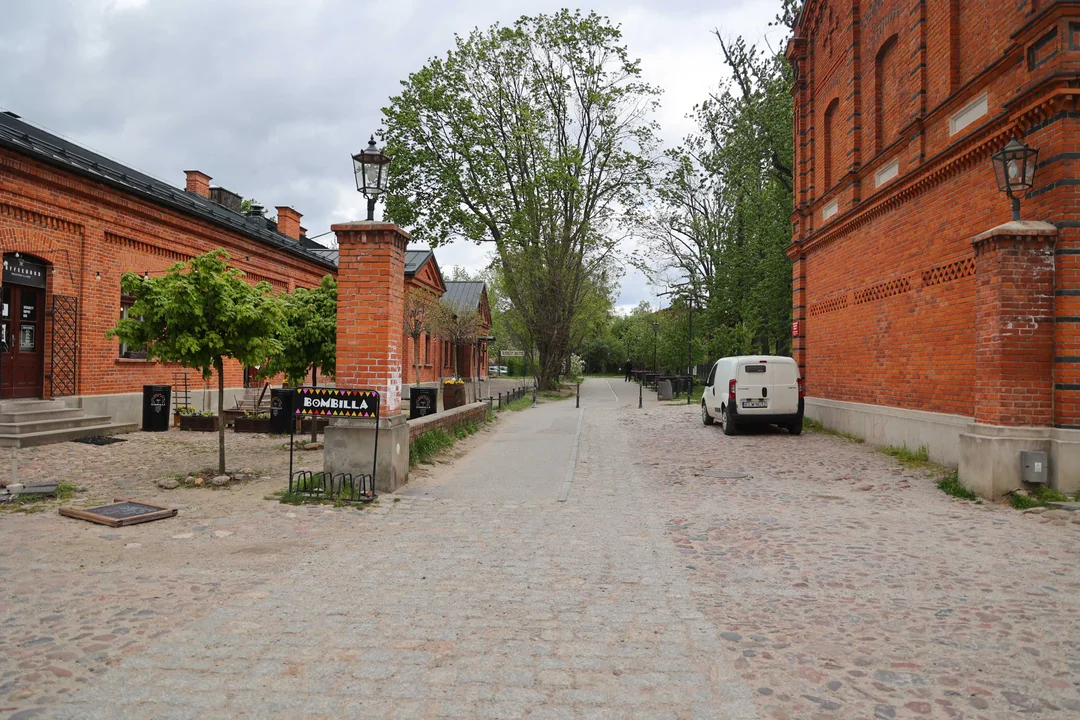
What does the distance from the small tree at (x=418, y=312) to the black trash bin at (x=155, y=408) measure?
13770 millimetres

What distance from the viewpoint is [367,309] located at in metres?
8.38

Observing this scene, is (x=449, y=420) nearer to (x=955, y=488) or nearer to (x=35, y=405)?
(x=35, y=405)

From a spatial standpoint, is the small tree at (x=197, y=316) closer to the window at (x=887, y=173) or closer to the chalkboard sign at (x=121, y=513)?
the chalkboard sign at (x=121, y=513)

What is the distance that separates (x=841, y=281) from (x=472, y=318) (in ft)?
78.4

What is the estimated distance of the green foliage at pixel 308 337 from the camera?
12.6 m

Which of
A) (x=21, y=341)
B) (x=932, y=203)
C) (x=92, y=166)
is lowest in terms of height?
(x=21, y=341)

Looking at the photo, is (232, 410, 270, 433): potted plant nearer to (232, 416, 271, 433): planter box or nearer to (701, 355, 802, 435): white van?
(232, 416, 271, 433): planter box

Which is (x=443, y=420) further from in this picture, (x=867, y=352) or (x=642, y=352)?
(x=642, y=352)

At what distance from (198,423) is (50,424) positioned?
3.16 m

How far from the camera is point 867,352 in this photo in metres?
13.3

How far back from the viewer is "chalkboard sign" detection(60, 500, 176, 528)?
6469 mm

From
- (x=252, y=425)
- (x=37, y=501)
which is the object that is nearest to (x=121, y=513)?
(x=37, y=501)

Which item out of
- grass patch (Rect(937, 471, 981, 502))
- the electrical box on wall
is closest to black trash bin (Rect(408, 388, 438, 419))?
grass patch (Rect(937, 471, 981, 502))

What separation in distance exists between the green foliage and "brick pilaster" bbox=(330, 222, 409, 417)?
4315mm
